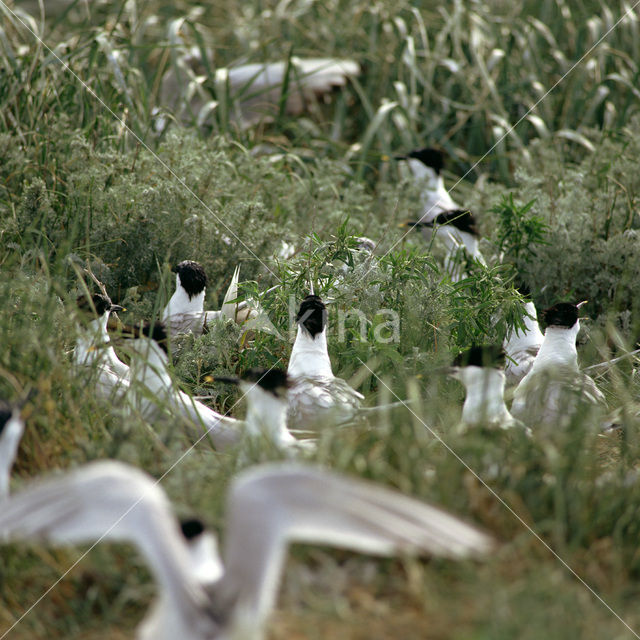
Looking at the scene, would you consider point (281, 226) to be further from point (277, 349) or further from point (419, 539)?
point (419, 539)

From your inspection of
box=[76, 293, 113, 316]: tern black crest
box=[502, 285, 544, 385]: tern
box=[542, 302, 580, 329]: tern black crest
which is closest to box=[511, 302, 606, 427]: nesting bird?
box=[542, 302, 580, 329]: tern black crest

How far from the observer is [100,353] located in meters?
2.35

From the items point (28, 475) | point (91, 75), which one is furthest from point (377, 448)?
point (91, 75)

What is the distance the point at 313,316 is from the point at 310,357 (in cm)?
15

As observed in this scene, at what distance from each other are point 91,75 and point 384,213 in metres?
1.79

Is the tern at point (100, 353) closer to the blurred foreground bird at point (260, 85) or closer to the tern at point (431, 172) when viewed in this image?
the tern at point (431, 172)

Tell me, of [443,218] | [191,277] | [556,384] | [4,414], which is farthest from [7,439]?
[443,218]

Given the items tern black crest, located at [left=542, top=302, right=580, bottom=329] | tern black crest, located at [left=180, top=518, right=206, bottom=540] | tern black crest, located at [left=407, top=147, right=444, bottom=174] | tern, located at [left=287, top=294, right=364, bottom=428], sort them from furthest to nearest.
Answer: tern black crest, located at [left=407, top=147, right=444, bottom=174] → tern black crest, located at [left=542, top=302, right=580, bottom=329] → tern, located at [left=287, top=294, right=364, bottom=428] → tern black crest, located at [left=180, top=518, right=206, bottom=540]

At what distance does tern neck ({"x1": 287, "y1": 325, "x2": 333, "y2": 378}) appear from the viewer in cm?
284

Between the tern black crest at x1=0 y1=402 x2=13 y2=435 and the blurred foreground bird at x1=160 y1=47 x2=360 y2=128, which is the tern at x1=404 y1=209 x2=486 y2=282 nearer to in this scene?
the blurred foreground bird at x1=160 y1=47 x2=360 y2=128

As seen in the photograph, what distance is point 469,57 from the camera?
618 centimetres

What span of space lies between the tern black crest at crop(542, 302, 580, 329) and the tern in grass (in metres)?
1.66

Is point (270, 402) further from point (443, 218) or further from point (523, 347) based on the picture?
point (443, 218)

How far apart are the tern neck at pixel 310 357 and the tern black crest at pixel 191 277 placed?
720 millimetres
